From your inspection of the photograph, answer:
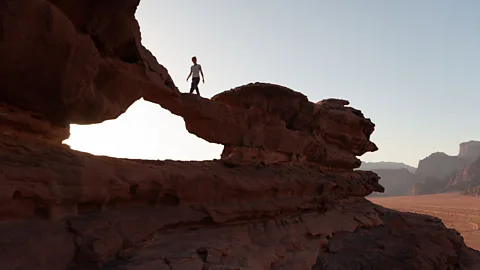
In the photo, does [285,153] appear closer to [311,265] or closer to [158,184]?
[311,265]

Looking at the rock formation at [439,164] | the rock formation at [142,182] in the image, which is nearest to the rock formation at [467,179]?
the rock formation at [439,164]

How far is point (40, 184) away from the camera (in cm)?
486

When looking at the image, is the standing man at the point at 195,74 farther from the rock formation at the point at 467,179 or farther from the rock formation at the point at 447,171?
the rock formation at the point at 447,171

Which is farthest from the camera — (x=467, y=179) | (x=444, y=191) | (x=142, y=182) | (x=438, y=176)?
(x=438, y=176)

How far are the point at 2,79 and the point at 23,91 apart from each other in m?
0.36

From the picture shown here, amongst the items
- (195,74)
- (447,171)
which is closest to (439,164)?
(447,171)

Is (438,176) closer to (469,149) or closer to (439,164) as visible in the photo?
(439,164)

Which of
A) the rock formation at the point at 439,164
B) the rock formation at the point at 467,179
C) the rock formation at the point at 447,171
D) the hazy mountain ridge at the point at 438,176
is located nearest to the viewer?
the rock formation at the point at 467,179

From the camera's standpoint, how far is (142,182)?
629cm

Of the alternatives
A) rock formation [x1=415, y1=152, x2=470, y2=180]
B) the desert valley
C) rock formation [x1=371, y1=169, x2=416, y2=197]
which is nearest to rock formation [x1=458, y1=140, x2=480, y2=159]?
the desert valley

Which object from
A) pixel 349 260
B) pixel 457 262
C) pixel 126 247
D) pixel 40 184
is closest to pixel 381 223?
pixel 457 262

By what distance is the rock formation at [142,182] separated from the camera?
4.81 metres

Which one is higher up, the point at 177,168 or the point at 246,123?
the point at 246,123

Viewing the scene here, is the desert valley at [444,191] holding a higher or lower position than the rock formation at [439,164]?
lower
